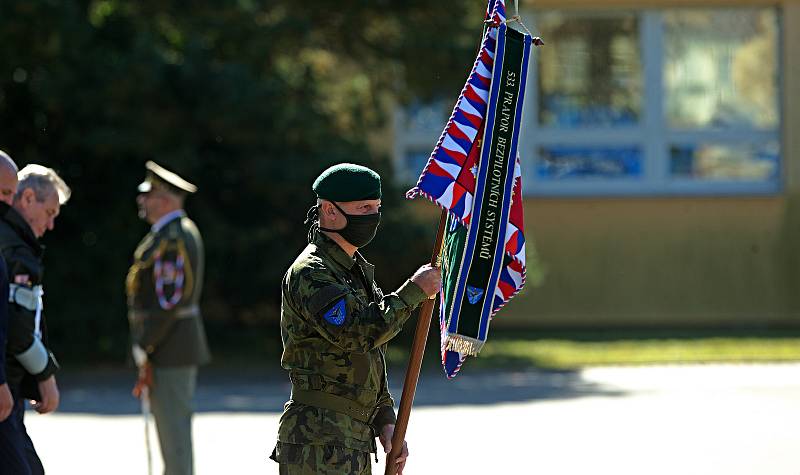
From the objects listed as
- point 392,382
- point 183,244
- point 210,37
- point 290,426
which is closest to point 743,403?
point 392,382

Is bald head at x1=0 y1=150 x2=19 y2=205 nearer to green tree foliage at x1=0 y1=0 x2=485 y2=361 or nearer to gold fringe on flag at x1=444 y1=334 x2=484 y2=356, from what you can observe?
gold fringe on flag at x1=444 y1=334 x2=484 y2=356

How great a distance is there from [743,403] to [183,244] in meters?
6.57

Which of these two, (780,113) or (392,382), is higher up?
(780,113)

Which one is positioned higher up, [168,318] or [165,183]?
[165,183]

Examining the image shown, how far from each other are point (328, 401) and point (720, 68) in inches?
740

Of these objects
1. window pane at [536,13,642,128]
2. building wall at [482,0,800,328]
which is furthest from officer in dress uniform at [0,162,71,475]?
window pane at [536,13,642,128]

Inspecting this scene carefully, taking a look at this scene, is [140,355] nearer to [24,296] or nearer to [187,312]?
[187,312]

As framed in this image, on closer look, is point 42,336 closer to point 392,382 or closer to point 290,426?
point 290,426

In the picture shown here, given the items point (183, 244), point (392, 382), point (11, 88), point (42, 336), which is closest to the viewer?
point (42, 336)

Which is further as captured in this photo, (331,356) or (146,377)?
(146,377)

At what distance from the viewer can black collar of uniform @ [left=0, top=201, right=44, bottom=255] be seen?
632 cm

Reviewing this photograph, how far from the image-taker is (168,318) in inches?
340

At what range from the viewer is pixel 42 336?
6531 mm

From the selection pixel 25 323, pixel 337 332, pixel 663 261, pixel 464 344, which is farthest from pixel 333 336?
pixel 663 261
